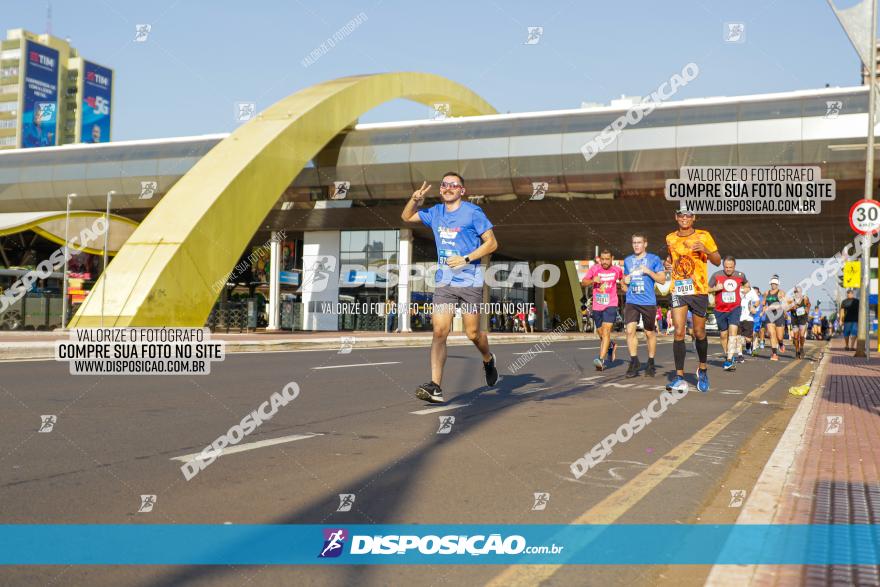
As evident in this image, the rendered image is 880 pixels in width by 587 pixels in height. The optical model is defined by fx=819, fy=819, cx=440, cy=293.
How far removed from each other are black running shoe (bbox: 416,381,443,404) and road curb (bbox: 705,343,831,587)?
300cm

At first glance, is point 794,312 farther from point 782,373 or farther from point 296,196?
point 296,196

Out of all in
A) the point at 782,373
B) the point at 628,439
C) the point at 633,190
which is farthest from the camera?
the point at 633,190

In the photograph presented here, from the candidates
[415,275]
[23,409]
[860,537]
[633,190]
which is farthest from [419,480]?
[415,275]

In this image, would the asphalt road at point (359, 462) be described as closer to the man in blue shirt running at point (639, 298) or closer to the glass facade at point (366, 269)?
the man in blue shirt running at point (639, 298)

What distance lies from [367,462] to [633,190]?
3068cm

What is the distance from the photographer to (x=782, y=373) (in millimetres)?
14367

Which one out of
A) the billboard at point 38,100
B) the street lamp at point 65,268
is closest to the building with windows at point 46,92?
the billboard at point 38,100

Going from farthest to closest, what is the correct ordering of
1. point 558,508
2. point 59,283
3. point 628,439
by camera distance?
point 59,283 < point 628,439 < point 558,508

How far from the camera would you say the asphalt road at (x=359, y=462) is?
11.4 ft

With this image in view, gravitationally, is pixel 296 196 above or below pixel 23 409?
above

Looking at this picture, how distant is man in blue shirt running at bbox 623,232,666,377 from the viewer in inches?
465

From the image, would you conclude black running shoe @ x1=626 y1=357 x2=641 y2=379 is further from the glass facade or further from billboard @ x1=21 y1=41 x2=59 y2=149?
billboard @ x1=21 y1=41 x2=59 y2=149

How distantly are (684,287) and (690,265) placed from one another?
0.94ft

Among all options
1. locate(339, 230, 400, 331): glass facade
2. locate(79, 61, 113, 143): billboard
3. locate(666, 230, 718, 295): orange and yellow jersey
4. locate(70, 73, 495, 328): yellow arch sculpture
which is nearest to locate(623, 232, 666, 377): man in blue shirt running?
locate(666, 230, 718, 295): orange and yellow jersey
